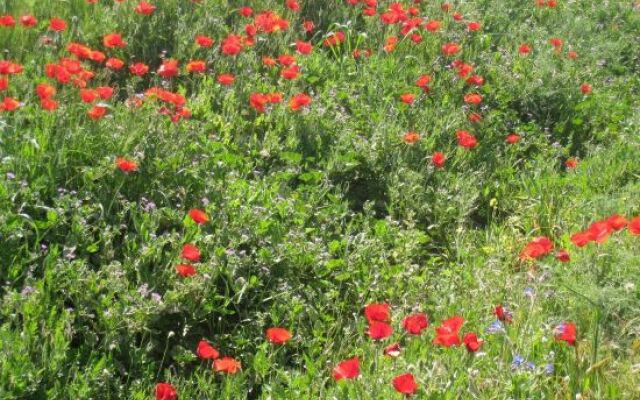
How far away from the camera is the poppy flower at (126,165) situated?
11.2 feet

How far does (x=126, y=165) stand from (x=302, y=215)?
82cm

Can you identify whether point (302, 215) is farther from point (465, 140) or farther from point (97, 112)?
point (465, 140)

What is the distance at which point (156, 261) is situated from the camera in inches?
129

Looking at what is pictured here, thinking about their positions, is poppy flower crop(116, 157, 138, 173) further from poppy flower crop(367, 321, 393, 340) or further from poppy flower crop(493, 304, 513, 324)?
poppy flower crop(493, 304, 513, 324)

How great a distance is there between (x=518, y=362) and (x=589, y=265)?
2.81 ft

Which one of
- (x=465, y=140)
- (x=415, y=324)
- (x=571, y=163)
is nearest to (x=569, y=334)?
(x=415, y=324)

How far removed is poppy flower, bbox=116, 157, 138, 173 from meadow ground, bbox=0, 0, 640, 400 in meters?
0.07

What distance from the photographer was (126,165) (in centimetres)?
342

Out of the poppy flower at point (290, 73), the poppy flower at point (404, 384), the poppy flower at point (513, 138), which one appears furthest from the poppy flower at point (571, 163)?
the poppy flower at point (404, 384)

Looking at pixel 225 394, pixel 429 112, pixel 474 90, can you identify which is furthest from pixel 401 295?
pixel 474 90

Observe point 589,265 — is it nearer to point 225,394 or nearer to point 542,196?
point 542,196

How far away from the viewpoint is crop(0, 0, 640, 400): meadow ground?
9.70ft

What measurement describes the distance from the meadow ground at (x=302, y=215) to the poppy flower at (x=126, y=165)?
7cm

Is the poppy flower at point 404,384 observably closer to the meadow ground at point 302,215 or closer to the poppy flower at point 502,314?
the meadow ground at point 302,215
